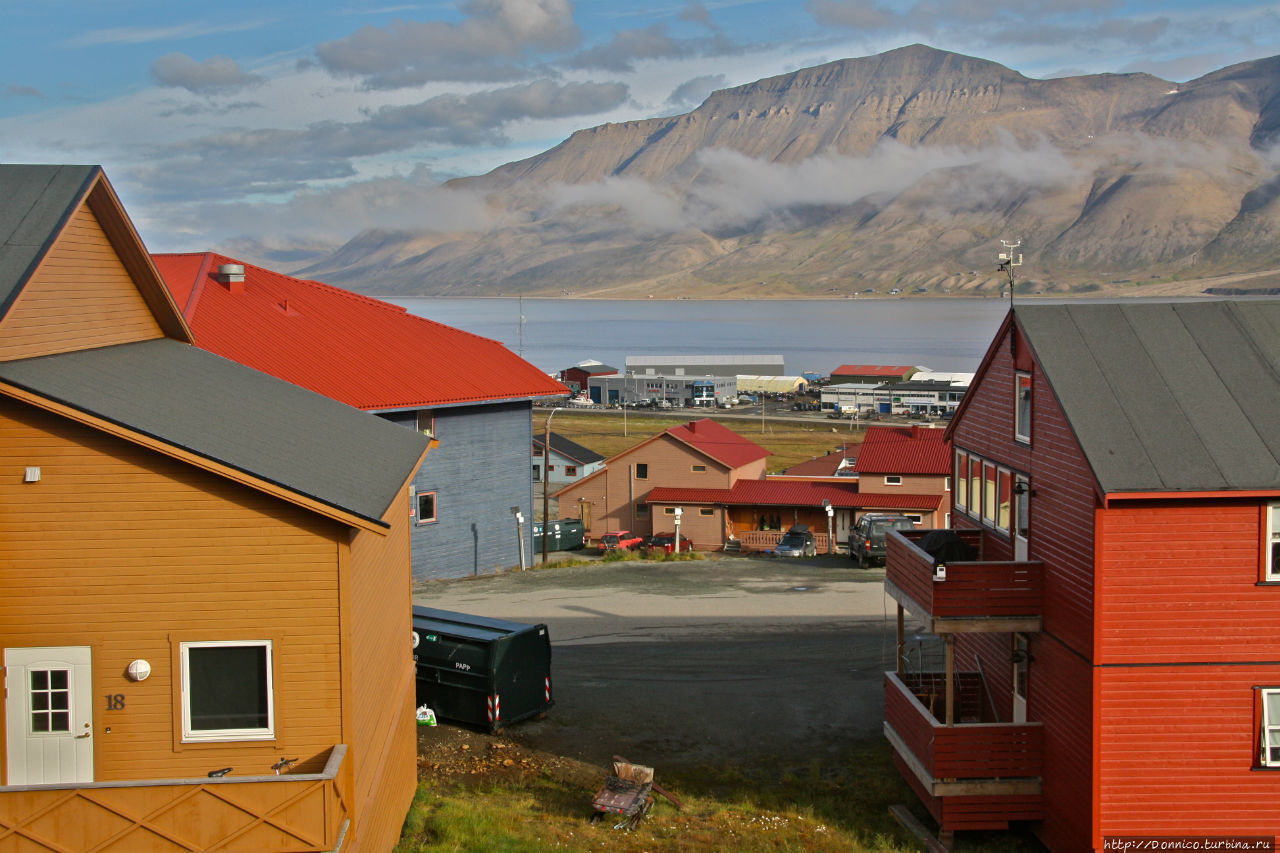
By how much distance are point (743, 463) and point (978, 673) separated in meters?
37.3

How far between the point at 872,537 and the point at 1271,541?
2367 cm

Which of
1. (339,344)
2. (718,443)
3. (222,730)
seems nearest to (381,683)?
(222,730)

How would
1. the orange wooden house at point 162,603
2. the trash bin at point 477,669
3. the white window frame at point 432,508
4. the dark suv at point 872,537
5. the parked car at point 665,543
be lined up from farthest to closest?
the parked car at point 665,543 → the dark suv at point 872,537 → the white window frame at point 432,508 → the trash bin at point 477,669 → the orange wooden house at point 162,603

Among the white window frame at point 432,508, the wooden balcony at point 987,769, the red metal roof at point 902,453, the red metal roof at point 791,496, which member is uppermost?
the red metal roof at point 902,453

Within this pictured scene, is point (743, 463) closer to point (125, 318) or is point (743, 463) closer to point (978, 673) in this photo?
point (978, 673)

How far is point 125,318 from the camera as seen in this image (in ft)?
46.7

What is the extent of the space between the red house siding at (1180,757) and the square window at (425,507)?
2285cm

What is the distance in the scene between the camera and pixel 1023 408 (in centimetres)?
1672

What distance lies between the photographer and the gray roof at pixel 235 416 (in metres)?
11.0

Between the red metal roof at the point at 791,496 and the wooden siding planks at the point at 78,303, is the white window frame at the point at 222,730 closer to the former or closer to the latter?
the wooden siding planks at the point at 78,303

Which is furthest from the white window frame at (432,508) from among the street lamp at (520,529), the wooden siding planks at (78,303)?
the wooden siding planks at (78,303)

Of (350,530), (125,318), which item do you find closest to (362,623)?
(350,530)

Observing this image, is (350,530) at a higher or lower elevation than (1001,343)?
lower

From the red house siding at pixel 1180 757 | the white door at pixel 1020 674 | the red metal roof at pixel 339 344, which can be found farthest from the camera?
the red metal roof at pixel 339 344
